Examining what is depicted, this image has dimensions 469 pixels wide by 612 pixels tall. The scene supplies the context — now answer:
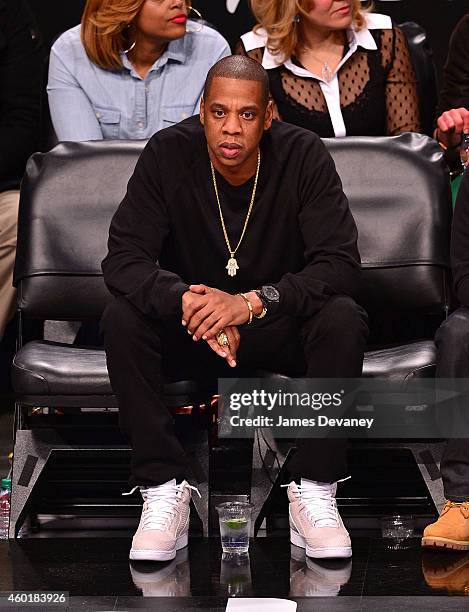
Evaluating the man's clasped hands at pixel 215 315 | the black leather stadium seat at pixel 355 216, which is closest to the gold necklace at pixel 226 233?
the man's clasped hands at pixel 215 315

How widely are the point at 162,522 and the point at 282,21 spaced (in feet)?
6.66

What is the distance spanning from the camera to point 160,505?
3.39m

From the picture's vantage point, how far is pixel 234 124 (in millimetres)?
3531

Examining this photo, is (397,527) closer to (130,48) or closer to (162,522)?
(162,522)

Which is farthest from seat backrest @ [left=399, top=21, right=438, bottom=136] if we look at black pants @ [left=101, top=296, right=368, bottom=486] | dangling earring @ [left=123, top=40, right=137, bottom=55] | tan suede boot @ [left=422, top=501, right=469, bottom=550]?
tan suede boot @ [left=422, top=501, right=469, bottom=550]

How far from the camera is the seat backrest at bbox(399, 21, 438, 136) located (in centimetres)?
483

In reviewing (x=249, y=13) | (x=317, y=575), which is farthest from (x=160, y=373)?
(x=249, y=13)

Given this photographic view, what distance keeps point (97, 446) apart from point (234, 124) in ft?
3.24

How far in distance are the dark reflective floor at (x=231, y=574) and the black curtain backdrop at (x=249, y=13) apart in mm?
2477

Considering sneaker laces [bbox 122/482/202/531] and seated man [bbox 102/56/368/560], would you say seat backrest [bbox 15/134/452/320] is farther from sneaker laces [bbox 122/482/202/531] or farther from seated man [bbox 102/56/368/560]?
sneaker laces [bbox 122/482/202/531]

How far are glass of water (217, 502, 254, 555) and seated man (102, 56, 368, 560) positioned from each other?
126 millimetres

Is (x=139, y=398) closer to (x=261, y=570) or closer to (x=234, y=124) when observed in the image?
(x=261, y=570)

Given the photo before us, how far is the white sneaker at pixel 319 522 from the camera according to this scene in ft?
10.9

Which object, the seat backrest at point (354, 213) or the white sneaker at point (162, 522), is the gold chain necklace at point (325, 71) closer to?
the seat backrest at point (354, 213)
